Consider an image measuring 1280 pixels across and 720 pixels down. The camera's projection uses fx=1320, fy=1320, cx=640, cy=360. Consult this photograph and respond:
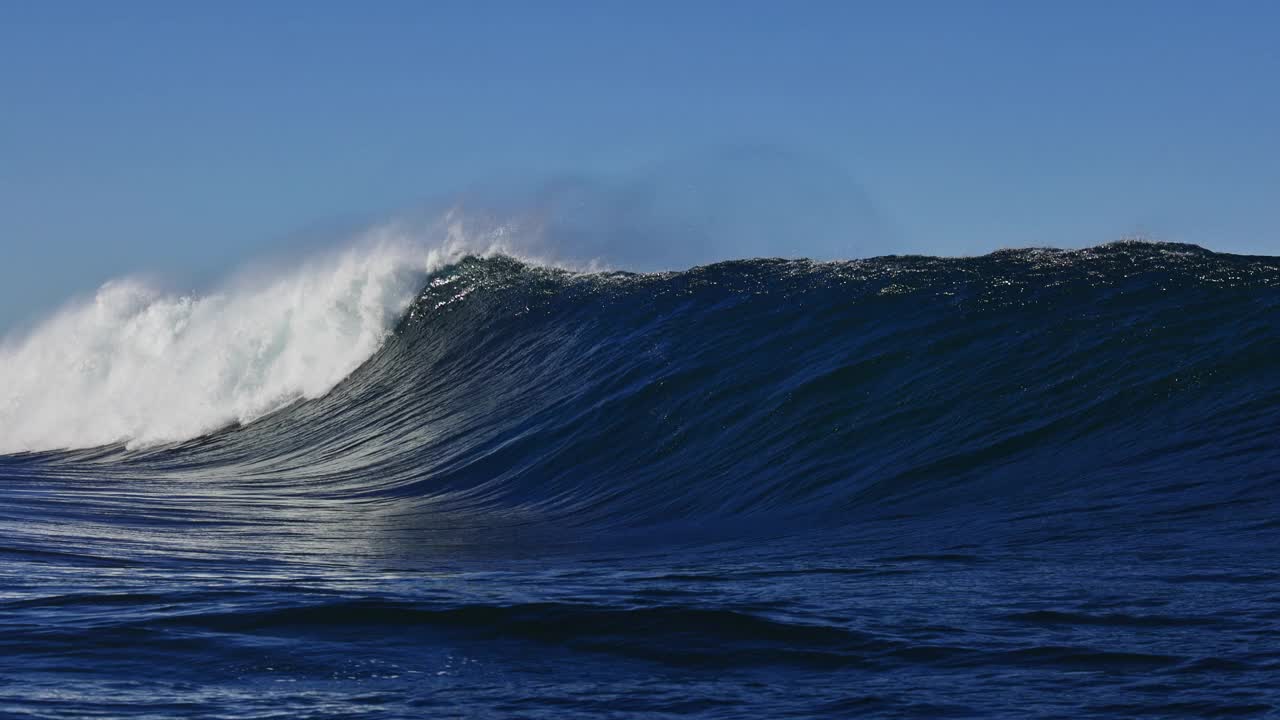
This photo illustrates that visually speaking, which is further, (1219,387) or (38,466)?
(38,466)

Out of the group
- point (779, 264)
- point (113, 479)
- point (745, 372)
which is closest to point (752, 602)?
point (745, 372)

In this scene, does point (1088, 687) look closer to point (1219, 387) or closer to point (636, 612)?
point (636, 612)

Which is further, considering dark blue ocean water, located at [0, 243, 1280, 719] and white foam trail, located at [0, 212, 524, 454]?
white foam trail, located at [0, 212, 524, 454]

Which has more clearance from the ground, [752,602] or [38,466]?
[38,466]

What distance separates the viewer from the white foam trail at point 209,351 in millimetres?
21797

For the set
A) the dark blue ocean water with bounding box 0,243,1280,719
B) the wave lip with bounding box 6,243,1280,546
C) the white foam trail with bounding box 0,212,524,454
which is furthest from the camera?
the white foam trail with bounding box 0,212,524,454

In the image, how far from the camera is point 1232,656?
4.21m

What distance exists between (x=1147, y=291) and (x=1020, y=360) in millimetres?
2199

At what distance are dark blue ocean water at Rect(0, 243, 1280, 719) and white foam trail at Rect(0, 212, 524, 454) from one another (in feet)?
4.49

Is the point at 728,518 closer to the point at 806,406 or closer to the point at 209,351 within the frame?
the point at 806,406

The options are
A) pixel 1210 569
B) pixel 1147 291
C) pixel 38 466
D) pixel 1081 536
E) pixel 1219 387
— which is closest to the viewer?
pixel 1210 569

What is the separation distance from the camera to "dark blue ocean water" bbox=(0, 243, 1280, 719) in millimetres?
4324

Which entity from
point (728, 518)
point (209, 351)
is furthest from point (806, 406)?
point (209, 351)

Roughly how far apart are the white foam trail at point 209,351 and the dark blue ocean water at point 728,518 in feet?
4.49
